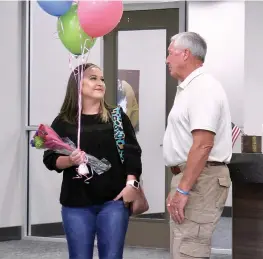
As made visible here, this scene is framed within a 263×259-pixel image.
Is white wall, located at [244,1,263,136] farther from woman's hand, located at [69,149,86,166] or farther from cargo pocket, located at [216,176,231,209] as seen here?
woman's hand, located at [69,149,86,166]

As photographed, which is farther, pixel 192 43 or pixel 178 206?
pixel 192 43

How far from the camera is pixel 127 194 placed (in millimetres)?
2729

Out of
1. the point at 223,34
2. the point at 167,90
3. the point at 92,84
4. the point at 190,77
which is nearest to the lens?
the point at 190,77

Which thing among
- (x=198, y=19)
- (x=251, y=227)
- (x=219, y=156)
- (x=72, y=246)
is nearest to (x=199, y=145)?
(x=219, y=156)

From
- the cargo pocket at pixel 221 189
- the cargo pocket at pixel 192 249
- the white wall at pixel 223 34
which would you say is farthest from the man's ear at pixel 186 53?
the white wall at pixel 223 34

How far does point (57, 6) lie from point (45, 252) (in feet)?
9.48

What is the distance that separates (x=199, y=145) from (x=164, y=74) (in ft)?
9.97

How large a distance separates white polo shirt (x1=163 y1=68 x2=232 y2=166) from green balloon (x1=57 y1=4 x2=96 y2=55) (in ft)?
2.27

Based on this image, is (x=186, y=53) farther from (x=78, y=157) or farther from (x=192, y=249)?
(x=192, y=249)

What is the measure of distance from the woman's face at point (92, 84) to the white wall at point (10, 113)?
9.63ft

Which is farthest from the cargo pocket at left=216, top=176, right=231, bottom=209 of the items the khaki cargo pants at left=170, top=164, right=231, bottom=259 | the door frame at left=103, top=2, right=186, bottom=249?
the door frame at left=103, top=2, right=186, bottom=249

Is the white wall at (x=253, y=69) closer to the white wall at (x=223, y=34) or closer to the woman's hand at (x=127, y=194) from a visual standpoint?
the woman's hand at (x=127, y=194)

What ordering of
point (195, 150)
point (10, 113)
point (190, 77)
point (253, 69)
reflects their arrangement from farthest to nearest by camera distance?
point (10, 113)
point (253, 69)
point (190, 77)
point (195, 150)

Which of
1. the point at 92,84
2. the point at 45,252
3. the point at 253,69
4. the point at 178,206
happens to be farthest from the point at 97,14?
the point at 45,252
